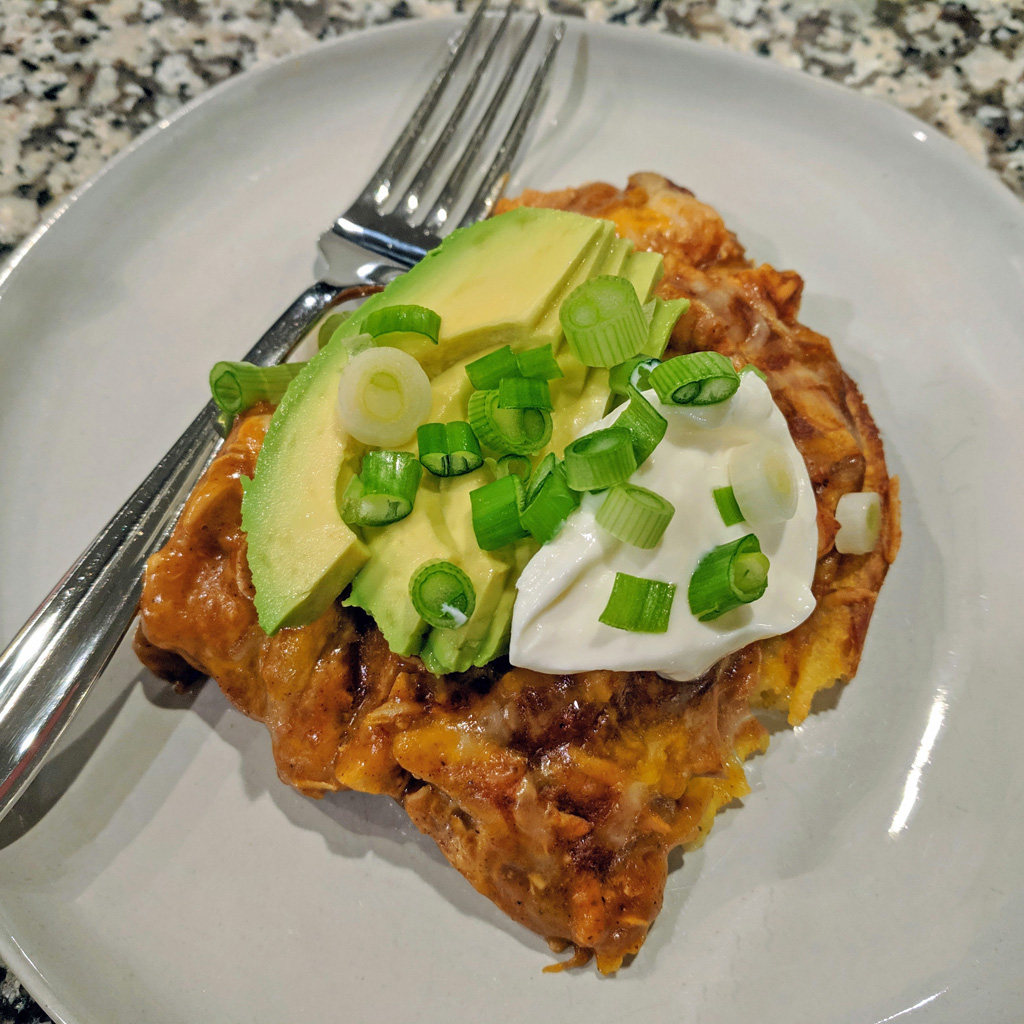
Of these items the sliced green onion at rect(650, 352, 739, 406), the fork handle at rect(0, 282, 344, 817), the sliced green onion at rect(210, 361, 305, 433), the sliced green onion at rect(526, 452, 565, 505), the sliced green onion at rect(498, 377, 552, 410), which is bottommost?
the fork handle at rect(0, 282, 344, 817)

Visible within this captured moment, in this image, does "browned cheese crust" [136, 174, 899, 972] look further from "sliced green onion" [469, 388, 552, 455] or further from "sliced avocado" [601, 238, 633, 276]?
"sliced green onion" [469, 388, 552, 455]

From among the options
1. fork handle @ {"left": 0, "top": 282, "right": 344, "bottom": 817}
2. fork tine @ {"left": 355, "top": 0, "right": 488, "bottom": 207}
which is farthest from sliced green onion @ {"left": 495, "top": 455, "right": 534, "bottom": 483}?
fork tine @ {"left": 355, "top": 0, "right": 488, "bottom": 207}

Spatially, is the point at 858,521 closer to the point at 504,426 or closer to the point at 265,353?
the point at 504,426

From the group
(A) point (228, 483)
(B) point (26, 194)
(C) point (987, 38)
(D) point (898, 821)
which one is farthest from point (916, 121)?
(B) point (26, 194)

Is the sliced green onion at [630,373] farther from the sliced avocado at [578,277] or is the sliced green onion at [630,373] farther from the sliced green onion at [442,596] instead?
the sliced green onion at [442,596]

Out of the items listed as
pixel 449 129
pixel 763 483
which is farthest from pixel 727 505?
pixel 449 129
